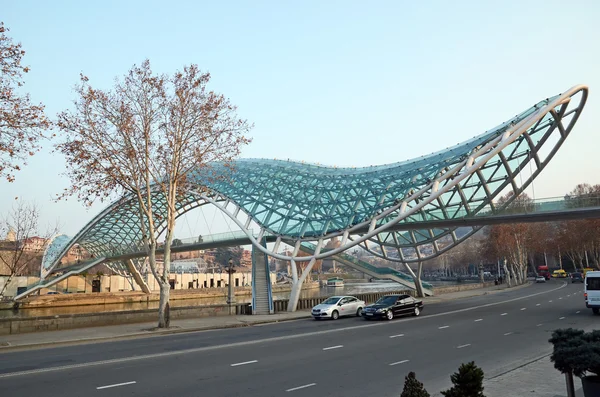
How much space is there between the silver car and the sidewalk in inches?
734

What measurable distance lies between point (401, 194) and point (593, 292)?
14.4 meters

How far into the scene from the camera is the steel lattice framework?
107ft

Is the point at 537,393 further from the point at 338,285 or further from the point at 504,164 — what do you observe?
the point at 338,285

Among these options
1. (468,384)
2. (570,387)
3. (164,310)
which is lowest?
(570,387)

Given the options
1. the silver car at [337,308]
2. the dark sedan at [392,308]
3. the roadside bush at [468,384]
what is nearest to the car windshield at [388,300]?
the dark sedan at [392,308]

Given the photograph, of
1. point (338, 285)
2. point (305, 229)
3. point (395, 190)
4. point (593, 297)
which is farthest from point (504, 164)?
point (338, 285)

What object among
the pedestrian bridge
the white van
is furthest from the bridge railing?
the white van

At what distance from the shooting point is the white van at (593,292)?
89.9 ft

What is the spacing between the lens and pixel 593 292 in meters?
27.7

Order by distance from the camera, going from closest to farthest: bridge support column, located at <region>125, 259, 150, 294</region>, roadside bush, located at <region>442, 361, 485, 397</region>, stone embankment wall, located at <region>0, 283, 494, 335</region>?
roadside bush, located at <region>442, 361, 485, 397</region>
stone embankment wall, located at <region>0, 283, 494, 335</region>
bridge support column, located at <region>125, 259, 150, 294</region>

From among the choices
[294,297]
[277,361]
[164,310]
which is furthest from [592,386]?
[294,297]

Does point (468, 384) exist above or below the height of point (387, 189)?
below

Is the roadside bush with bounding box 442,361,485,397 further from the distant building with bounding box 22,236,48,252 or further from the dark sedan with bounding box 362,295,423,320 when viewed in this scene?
the distant building with bounding box 22,236,48,252

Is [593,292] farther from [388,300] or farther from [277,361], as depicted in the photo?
[277,361]
